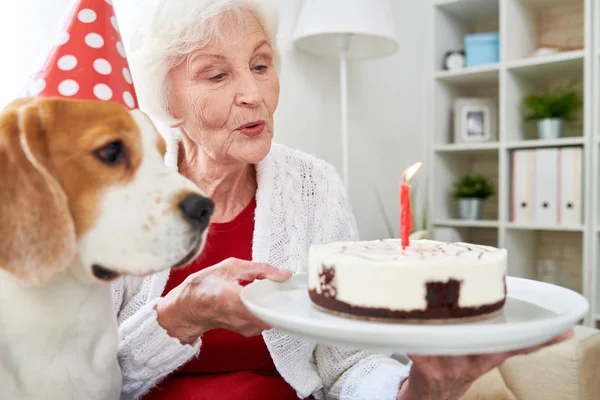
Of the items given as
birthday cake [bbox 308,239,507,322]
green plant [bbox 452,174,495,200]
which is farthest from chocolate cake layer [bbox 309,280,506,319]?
green plant [bbox 452,174,495,200]

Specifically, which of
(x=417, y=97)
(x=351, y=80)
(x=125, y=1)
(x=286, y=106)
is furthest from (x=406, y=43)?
(x=125, y=1)

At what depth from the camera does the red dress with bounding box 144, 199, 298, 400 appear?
3.45 ft

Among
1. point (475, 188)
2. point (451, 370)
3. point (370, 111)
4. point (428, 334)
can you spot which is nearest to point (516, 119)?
point (475, 188)

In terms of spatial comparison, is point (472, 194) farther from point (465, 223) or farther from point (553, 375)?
point (553, 375)

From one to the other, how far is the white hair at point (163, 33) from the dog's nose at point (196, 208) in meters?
0.61

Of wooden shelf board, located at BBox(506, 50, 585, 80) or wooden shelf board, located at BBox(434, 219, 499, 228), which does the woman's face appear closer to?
wooden shelf board, located at BBox(506, 50, 585, 80)

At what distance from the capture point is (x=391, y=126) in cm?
319

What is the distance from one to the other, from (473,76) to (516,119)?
34 cm

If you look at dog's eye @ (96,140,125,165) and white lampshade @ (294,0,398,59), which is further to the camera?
white lampshade @ (294,0,398,59)

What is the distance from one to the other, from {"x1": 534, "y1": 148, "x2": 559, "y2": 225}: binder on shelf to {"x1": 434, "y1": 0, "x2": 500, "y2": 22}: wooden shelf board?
871 mm

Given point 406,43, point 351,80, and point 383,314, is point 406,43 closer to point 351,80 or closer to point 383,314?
point 351,80

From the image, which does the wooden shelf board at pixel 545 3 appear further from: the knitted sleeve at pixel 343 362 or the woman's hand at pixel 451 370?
the woman's hand at pixel 451 370

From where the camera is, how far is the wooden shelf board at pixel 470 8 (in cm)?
300

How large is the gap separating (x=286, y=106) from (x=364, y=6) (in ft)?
1.74
